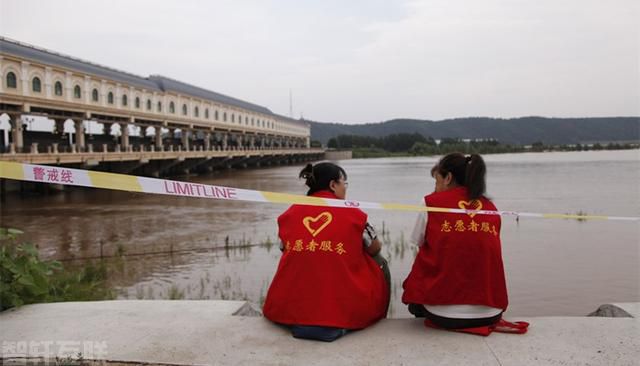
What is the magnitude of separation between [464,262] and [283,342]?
1.27 m

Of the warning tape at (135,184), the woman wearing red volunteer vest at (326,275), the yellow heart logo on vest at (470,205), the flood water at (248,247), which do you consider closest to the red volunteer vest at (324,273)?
the woman wearing red volunteer vest at (326,275)

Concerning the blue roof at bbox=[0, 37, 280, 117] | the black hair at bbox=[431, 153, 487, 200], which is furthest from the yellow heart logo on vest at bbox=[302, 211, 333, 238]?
the blue roof at bbox=[0, 37, 280, 117]

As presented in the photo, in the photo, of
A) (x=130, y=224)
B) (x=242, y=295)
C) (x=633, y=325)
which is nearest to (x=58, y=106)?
(x=130, y=224)

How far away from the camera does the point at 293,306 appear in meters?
3.16

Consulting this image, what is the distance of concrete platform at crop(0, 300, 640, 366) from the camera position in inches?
111

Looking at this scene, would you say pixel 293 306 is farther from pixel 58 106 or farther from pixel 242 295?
pixel 58 106

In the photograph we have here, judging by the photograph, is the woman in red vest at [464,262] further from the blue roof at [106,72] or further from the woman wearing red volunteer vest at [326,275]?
the blue roof at [106,72]

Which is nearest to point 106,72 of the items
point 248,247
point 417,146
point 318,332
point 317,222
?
point 248,247

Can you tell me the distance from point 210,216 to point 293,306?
1314cm

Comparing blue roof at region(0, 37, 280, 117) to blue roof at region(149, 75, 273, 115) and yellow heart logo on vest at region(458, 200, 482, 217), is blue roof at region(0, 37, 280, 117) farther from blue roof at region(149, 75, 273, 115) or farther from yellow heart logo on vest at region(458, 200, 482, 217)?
yellow heart logo on vest at region(458, 200, 482, 217)

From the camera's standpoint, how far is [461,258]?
3.15 metres

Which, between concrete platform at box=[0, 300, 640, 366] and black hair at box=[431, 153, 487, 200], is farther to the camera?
black hair at box=[431, 153, 487, 200]

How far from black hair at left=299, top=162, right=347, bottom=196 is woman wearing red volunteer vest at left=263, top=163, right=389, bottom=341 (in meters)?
0.09

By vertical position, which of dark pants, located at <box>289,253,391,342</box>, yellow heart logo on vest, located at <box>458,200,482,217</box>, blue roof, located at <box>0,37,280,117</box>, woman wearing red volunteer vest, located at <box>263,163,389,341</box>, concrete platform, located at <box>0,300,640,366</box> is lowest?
concrete platform, located at <box>0,300,640,366</box>
